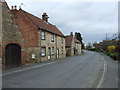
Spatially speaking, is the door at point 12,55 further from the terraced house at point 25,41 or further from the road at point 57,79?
the road at point 57,79

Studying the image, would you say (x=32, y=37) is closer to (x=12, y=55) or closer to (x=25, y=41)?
(x=25, y=41)

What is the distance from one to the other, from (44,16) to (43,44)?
37.0ft

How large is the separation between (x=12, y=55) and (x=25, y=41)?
9.47m

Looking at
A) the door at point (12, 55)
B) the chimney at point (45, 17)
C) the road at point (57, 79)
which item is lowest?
the road at point (57, 79)

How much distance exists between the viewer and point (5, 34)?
1977 centimetres

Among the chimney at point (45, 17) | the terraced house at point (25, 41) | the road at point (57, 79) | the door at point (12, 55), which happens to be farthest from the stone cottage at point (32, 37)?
the road at point (57, 79)

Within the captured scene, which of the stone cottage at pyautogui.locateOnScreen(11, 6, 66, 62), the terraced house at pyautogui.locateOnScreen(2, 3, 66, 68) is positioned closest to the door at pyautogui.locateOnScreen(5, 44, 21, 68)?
the terraced house at pyautogui.locateOnScreen(2, 3, 66, 68)

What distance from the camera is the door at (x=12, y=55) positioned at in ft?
64.2

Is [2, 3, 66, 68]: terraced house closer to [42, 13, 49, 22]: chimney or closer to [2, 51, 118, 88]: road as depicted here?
[42, 13, 49, 22]: chimney

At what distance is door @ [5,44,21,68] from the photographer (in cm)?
1958

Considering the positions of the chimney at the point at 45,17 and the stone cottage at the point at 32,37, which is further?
the chimney at the point at 45,17

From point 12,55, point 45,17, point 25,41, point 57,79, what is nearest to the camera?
point 57,79

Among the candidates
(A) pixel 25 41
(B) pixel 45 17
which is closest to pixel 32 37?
(A) pixel 25 41

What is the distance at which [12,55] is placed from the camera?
20359 mm
